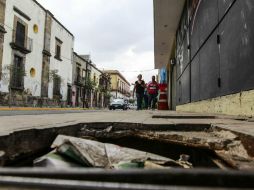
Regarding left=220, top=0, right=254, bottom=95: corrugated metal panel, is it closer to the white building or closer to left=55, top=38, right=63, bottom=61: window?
the white building

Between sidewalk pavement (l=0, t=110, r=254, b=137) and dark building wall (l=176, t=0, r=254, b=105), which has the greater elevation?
dark building wall (l=176, t=0, r=254, b=105)

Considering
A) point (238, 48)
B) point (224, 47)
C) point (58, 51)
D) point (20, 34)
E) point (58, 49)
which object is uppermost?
point (58, 49)

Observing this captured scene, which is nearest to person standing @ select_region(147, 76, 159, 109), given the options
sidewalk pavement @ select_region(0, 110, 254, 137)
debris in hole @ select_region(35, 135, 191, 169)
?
sidewalk pavement @ select_region(0, 110, 254, 137)

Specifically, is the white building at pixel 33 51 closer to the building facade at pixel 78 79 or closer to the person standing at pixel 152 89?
the building facade at pixel 78 79

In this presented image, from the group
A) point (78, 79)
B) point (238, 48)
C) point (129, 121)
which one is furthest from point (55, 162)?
point (78, 79)

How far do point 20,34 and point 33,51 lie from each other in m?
1.92

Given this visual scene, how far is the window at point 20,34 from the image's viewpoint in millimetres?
17322

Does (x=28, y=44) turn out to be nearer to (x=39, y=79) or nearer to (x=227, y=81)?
(x=39, y=79)

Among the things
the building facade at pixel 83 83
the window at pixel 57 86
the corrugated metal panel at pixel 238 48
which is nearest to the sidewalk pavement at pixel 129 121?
the corrugated metal panel at pixel 238 48

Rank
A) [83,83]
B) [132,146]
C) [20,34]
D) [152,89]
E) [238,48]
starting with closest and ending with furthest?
1. [132,146]
2. [238,48]
3. [152,89]
4. [20,34]
5. [83,83]

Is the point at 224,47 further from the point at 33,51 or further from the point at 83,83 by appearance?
the point at 83,83

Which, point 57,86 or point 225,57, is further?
point 57,86

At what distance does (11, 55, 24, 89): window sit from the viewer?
1624cm

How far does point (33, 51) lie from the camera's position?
19.3 metres
